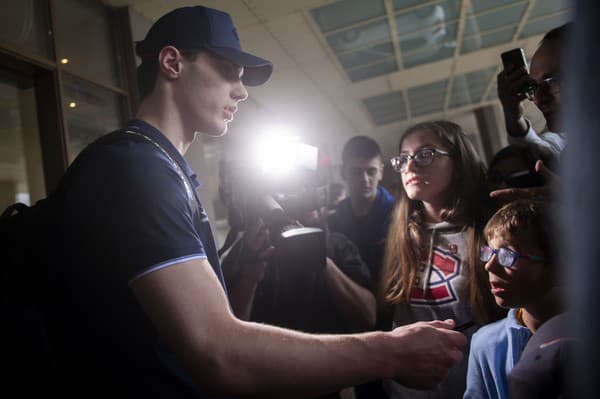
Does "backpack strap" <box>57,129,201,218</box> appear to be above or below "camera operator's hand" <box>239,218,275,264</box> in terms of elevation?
above

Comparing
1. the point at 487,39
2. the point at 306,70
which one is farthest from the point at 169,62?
the point at 487,39

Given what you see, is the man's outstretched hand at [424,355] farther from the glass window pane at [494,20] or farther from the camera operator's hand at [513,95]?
the glass window pane at [494,20]

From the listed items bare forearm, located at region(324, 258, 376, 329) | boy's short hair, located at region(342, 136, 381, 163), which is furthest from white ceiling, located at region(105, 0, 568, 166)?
bare forearm, located at region(324, 258, 376, 329)

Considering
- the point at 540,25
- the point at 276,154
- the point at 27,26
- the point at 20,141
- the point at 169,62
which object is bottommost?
the point at 276,154

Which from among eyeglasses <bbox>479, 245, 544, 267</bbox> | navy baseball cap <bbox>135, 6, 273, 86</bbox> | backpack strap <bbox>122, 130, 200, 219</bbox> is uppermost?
navy baseball cap <bbox>135, 6, 273, 86</bbox>

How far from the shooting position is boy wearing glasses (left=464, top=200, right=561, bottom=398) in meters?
1.02

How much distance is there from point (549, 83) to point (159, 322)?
1.18m

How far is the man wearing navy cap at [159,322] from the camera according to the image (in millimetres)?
633

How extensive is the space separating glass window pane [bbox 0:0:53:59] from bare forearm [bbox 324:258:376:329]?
2.00 meters

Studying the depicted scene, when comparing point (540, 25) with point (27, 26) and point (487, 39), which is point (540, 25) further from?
point (27, 26)

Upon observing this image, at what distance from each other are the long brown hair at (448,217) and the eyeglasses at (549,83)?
300 mm

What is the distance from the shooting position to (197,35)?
3.12 feet

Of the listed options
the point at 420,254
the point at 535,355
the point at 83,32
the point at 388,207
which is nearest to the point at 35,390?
the point at 535,355

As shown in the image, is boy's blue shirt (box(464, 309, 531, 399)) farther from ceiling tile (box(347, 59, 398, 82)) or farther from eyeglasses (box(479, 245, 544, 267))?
ceiling tile (box(347, 59, 398, 82))
